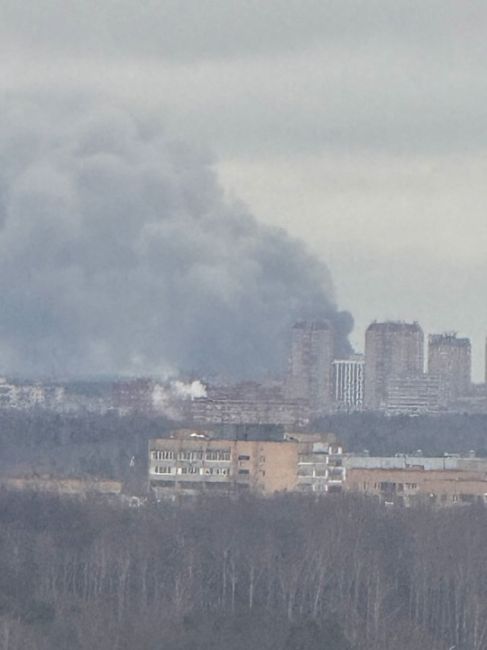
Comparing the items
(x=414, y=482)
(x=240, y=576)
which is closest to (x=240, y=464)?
(x=414, y=482)

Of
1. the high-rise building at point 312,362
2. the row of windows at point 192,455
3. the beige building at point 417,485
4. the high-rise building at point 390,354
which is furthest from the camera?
the high-rise building at point 390,354

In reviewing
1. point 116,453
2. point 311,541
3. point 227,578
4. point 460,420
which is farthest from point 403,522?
point 460,420

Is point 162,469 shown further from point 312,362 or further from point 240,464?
point 312,362

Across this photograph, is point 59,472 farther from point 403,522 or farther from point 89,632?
point 89,632

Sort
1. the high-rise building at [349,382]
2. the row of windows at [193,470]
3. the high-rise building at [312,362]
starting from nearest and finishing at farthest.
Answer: the row of windows at [193,470] → the high-rise building at [312,362] → the high-rise building at [349,382]

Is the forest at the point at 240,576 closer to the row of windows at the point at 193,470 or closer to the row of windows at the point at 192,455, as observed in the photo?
the row of windows at the point at 193,470

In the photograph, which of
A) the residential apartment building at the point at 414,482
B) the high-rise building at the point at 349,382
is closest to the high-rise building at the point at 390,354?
the high-rise building at the point at 349,382
